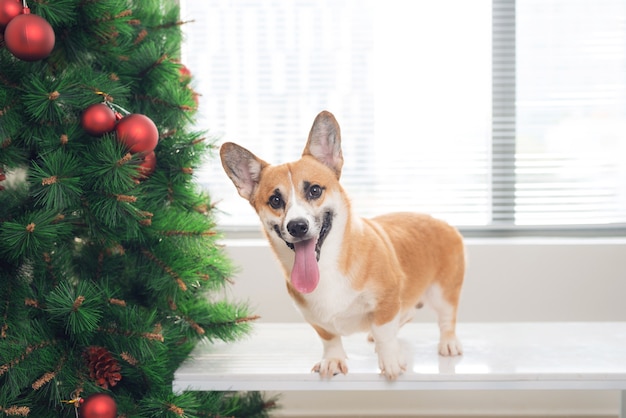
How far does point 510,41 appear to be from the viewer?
9.36 feet

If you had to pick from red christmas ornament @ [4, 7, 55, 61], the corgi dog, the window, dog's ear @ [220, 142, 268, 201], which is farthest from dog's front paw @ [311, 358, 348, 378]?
the window

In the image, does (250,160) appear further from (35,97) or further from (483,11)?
(483,11)

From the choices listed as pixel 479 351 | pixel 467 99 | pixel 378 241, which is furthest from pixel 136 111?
pixel 467 99

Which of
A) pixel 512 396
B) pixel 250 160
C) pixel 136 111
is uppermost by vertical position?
pixel 136 111

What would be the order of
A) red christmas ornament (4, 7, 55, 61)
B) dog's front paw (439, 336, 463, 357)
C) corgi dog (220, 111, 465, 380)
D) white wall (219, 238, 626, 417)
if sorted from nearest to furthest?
red christmas ornament (4, 7, 55, 61)
corgi dog (220, 111, 465, 380)
dog's front paw (439, 336, 463, 357)
white wall (219, 238, 626, 417)

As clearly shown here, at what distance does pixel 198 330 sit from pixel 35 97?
705 millimetres

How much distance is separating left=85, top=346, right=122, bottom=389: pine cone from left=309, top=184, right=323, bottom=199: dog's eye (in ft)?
1.94

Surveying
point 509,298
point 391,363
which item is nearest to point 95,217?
point 391,363

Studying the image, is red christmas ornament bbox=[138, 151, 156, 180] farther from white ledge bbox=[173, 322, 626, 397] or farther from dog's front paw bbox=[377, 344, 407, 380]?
dog's front paw bbox=[377, 344, 407, 380]

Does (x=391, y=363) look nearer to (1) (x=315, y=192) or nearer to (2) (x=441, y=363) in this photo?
(2) (x=441, y=363)

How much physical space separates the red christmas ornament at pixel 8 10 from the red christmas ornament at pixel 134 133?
1.00ft

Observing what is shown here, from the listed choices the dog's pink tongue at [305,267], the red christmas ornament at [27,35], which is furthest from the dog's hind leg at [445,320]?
the red christmas ornament at [27,35]

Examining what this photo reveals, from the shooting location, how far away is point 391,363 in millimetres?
1698

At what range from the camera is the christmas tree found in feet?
4.83
